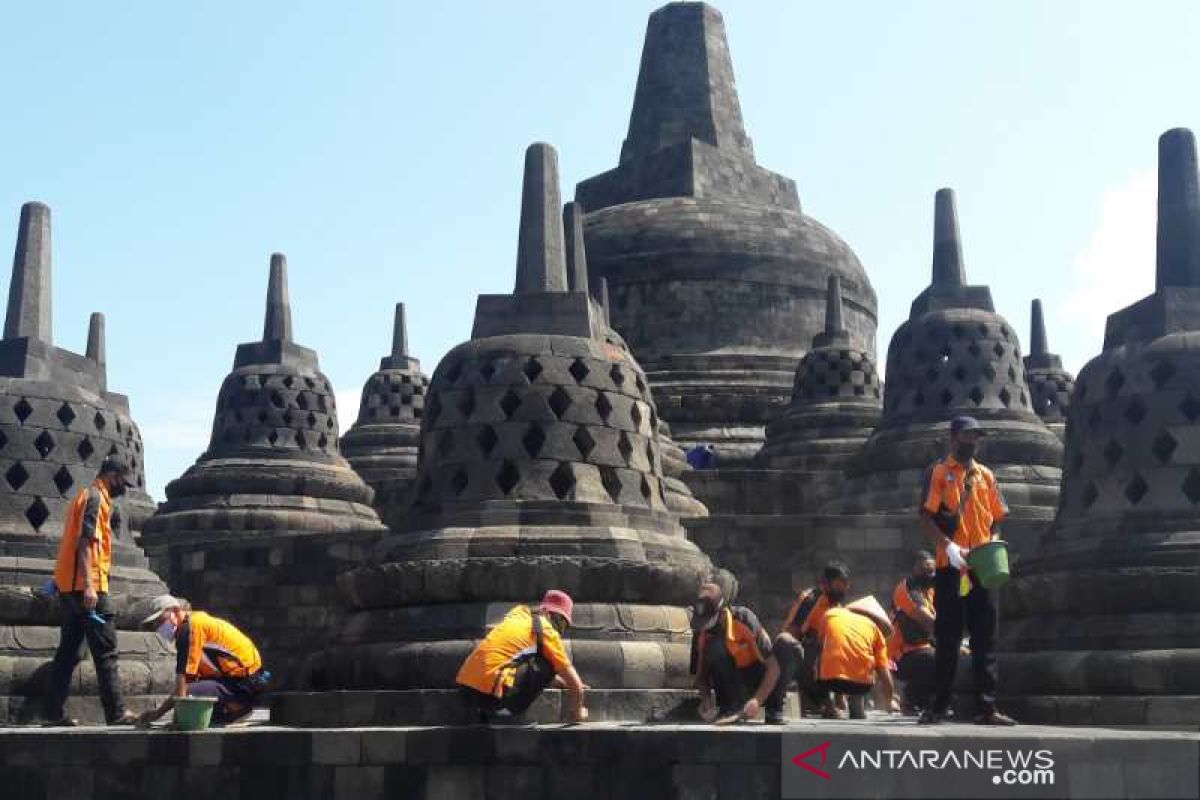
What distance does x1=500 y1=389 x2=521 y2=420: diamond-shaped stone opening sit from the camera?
1272 cm

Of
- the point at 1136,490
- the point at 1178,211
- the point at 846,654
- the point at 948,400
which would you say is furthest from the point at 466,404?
the point at 948,400

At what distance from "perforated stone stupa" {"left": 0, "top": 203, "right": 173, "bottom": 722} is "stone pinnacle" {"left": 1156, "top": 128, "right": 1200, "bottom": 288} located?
29.4 ft

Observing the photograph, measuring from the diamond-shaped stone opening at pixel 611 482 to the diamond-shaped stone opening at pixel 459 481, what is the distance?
106cm

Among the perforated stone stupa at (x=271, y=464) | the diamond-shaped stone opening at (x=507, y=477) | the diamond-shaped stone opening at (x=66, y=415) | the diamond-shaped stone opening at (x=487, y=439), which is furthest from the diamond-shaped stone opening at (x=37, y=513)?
the perforated stone stupa at (x=271, y=464)

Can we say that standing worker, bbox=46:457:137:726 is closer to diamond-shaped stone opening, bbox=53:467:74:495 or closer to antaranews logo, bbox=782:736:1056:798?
diamond-shaped stone opening, bbox=53:467:74:495

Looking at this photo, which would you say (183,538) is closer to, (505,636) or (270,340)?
(270,340)

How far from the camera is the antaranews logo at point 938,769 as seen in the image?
8125mm

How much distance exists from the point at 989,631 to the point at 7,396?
862 cm

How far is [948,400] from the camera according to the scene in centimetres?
2400

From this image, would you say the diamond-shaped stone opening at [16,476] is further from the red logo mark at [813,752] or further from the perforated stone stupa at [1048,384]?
the perforated stone stupa at [1048,384]

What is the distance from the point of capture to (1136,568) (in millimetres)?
12250

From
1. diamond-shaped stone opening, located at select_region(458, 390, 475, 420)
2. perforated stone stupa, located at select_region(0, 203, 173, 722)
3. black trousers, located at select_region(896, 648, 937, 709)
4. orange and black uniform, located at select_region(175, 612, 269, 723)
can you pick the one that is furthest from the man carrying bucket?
perforated stone stupa, located at select_region(0, 203, 173, 722)

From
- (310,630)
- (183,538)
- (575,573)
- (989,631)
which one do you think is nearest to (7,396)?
(575,573)

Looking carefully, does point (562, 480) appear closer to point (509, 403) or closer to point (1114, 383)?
point (509, 403)
